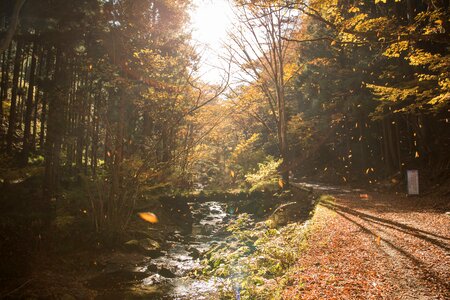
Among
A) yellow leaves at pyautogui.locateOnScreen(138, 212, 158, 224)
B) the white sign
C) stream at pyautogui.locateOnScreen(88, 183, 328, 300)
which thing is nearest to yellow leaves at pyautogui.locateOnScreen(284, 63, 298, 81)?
stream at pyautogui.locateOnScreen(88, 183, 328, 300)

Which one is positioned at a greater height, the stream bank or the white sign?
the white sign

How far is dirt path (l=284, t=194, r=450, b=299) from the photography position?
4.70 meters

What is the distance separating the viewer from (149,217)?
15555 mm

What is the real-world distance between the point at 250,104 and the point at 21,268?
1578 cm

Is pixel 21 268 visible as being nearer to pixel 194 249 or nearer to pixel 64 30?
pixel 194 249

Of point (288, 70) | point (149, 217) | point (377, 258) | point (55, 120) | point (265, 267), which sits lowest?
point (149, 217)

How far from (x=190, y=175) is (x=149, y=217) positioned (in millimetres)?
9627

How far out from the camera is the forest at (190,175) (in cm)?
721

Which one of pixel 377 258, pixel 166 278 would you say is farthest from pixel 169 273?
pixel 377 258

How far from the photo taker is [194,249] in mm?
12062

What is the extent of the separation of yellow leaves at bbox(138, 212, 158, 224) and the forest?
0.08 meters

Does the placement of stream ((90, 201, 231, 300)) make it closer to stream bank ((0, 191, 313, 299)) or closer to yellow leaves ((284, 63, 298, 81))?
stream bank ((0, 191, 313, 299))

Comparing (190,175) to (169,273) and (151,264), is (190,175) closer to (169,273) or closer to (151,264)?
(151,264)

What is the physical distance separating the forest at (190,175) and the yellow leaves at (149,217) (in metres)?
0.08
